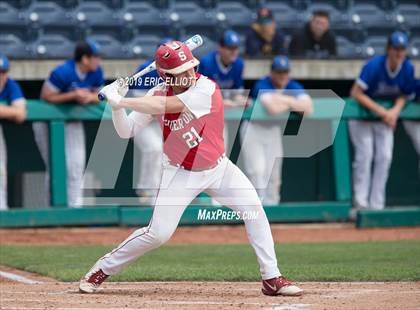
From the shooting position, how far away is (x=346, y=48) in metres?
14.9

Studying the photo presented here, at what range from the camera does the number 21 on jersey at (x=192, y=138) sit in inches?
282

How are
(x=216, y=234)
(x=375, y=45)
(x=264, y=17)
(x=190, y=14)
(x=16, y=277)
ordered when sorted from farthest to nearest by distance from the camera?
(x=375, y=45)
(x=190, y=14)
(x=264, y=17)
(x=216, y=234)
(x=16, y=277)

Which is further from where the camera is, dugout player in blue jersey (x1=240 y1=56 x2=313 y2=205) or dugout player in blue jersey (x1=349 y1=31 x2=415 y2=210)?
dugout player in blue jersey (x1=349 y1=31 x2=415 y2=210)

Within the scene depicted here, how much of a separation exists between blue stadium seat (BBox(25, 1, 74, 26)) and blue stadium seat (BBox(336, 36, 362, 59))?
147 inches

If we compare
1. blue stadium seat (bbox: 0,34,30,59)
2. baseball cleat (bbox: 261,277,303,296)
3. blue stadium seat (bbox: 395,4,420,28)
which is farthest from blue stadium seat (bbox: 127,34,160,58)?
baseball cleat (bbox: 261,277,303,296)

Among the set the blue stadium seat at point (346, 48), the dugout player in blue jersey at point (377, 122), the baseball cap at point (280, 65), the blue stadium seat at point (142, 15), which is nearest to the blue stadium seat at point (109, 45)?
the blue stadium seat at point (142, 15)

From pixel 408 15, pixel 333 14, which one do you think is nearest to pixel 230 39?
pixel 333 14

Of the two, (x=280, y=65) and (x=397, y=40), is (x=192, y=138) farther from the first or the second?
(x=397, y=40)

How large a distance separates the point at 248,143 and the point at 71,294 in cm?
541

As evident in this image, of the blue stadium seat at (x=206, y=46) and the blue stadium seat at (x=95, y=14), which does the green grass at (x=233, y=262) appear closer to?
the blue stadium seat at (x=206, y=46)

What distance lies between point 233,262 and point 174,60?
3.07 metres

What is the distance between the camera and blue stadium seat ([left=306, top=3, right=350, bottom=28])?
1503cm

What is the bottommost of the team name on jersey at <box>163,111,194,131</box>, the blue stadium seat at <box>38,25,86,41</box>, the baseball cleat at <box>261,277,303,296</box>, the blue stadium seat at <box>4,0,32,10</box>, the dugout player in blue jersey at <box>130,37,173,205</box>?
the dugout player in blue jersey at <box>130,37,173,205</box>

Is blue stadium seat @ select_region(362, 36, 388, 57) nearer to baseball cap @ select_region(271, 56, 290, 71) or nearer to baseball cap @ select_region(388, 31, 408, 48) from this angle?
baseball cap @ select_region(388, 31, 408, 48)
